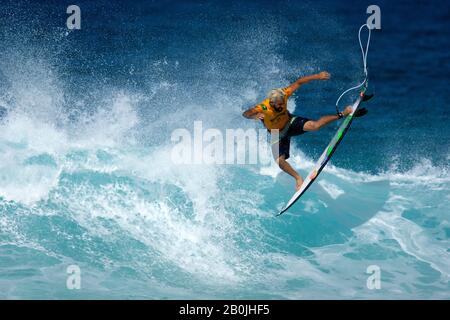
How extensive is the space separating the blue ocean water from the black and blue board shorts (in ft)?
7.77

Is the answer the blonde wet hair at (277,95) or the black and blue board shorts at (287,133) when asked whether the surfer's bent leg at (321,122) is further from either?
the blonde wet hair at (277,95)

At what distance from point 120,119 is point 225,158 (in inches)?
117

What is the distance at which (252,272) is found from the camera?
9.80 m

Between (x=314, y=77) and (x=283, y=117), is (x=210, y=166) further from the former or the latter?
(x=314, y=77)

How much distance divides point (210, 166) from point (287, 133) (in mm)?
4050

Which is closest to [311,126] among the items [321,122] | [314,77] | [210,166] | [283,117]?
[321,122]

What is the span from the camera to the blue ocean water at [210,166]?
9820 millimetres

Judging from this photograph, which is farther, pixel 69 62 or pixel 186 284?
pixel 69 62

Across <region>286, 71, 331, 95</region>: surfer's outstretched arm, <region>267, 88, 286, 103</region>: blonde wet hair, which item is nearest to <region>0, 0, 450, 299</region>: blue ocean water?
<region>267, 88, 286, 103</region>: blonde wet hair

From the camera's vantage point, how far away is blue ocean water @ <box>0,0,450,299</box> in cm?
982

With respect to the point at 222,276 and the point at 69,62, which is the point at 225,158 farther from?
the point at 69,62

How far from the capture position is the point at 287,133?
873cm

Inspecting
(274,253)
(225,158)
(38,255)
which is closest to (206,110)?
(225,158)

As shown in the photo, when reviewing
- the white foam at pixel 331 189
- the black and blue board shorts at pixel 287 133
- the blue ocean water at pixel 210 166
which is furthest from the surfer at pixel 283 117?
the white foam at pixel 331 189
